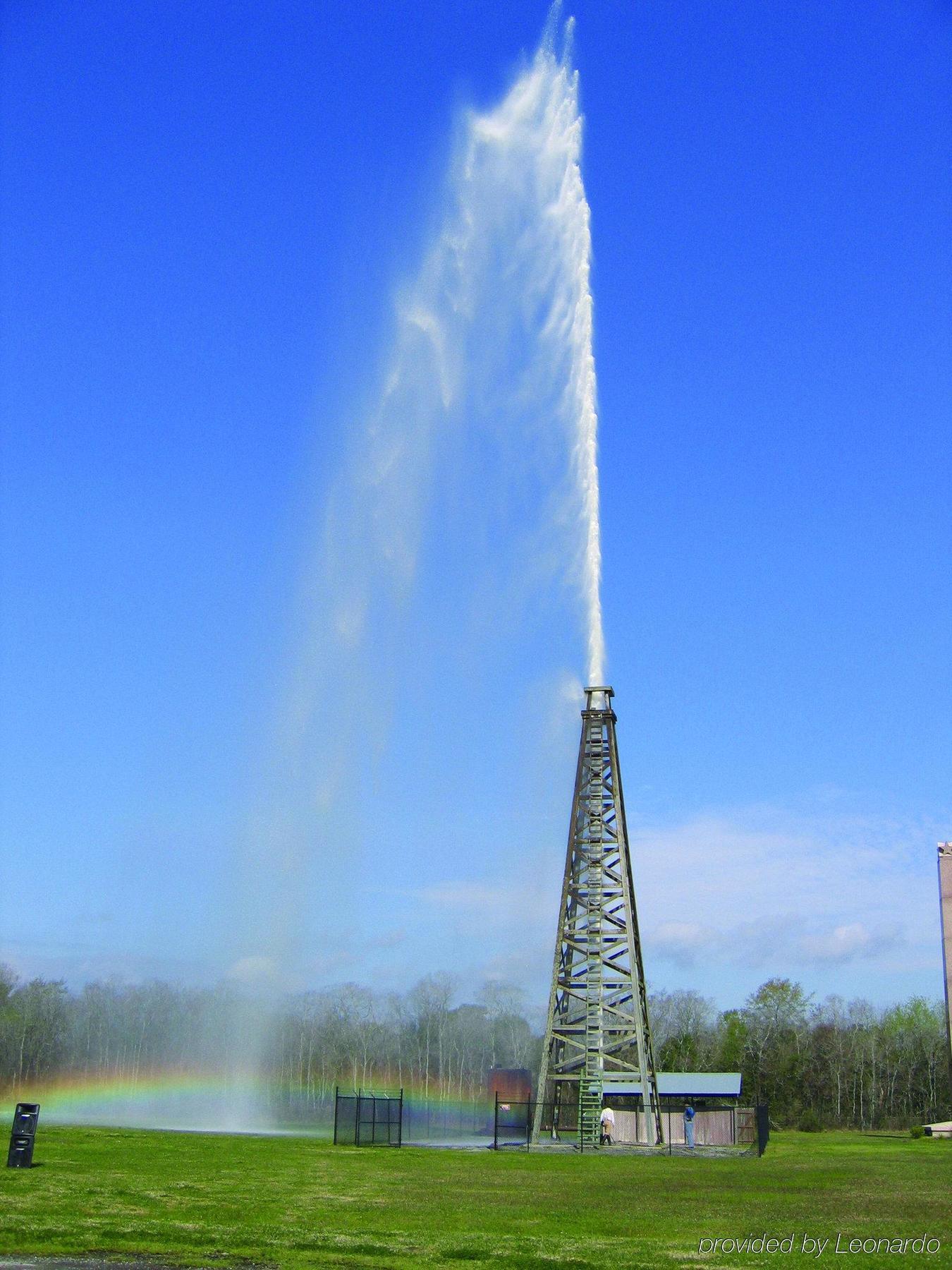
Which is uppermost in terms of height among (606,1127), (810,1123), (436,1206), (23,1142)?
(23,1142)

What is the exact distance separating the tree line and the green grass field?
3008 centimetres

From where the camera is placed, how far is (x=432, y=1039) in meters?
107

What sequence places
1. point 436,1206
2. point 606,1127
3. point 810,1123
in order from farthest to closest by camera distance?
point 810,1123 → point 606,1127 → point 436,1206

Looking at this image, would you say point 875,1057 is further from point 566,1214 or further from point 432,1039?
point 566,1214

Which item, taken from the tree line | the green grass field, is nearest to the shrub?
the tree line

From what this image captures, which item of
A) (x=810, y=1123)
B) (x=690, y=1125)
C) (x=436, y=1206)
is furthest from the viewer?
(x=810, y=1123)

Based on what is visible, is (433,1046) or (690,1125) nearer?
(690,1125)

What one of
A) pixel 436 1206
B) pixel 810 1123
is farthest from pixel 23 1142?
pixel 810 1123

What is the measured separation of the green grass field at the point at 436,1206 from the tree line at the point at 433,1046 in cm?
3008

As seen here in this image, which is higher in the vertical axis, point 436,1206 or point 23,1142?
point 23,1142

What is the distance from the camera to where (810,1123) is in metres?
83.8

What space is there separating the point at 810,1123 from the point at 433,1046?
35.3 m

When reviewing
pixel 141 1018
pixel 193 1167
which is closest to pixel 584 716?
pixel 193 1167

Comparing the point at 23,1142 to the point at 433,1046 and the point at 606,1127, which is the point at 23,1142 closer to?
the point at 606,1127
